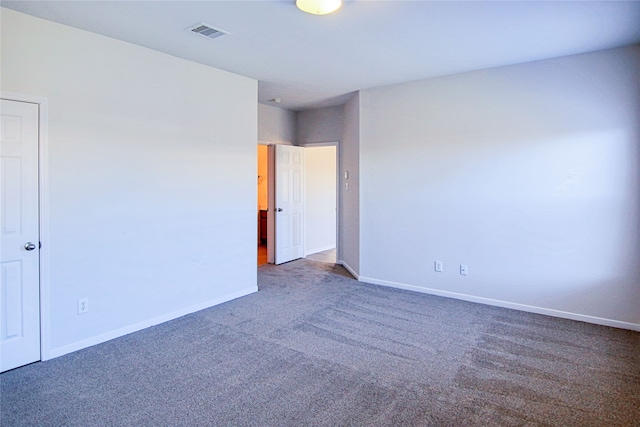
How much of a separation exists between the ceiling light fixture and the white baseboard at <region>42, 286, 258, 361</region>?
3.14 m

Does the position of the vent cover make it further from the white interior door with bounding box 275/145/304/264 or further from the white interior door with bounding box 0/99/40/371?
the white interior door with bounding box 275/145/304/264

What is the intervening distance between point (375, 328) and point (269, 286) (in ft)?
6.20

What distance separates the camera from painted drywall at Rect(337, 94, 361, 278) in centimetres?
541

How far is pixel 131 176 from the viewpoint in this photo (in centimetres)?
351

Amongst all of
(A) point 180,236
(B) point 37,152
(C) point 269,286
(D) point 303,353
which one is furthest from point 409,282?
(B) point 37,152

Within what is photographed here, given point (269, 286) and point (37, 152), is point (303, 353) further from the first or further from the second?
point (37, 152)

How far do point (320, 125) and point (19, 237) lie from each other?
184 inches

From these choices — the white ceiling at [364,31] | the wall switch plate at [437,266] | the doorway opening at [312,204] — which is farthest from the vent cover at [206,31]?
the wall switch plate at [437,266]

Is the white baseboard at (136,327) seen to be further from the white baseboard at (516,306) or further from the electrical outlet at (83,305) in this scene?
the white baseboard at (516,306)

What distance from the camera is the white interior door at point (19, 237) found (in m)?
2.77

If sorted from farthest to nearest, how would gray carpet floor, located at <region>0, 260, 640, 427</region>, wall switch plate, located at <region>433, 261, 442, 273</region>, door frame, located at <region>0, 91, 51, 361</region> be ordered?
1. wall switch plate, located at <region>433, 261, 442, 273</region>
2. door frame, located at <region>0, 91, 51, 361</region>
3. gray carpet floor, located at <region>0, 260, 640, 427</region>

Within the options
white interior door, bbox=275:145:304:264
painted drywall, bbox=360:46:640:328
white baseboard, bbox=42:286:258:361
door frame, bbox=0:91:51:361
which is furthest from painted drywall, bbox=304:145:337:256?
door frame, bbox=0:91:51:361

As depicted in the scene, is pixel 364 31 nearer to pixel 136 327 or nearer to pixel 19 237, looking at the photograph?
pixel 19 237

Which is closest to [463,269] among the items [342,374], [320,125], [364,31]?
[342,374]
